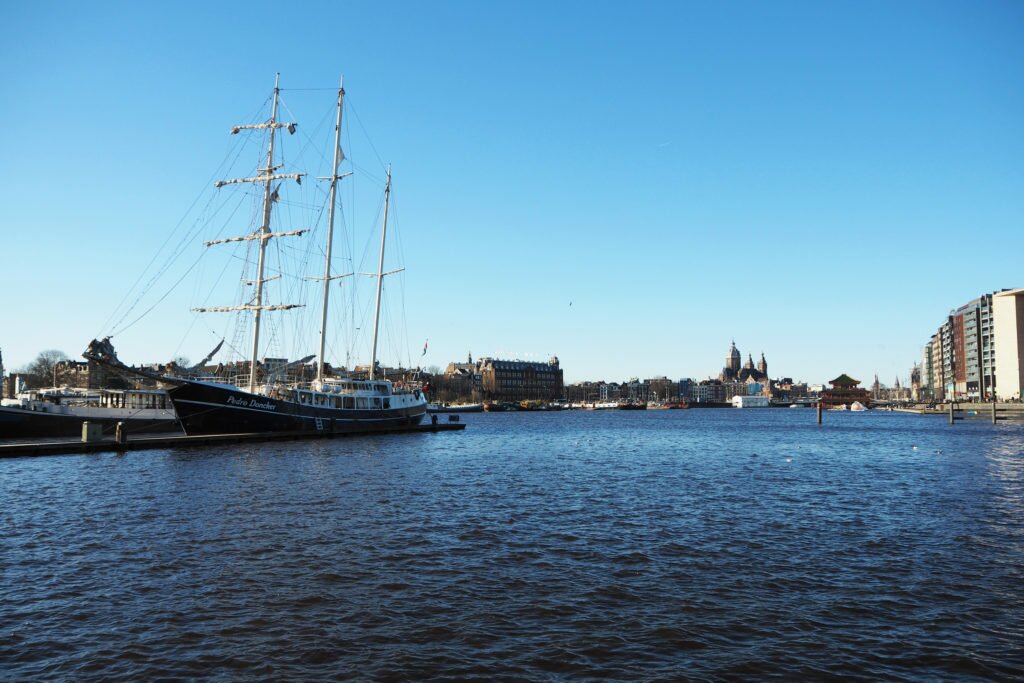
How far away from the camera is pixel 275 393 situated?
6141 centimetres

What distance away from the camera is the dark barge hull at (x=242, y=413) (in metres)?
51.5

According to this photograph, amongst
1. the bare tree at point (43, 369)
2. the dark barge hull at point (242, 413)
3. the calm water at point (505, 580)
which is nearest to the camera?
the calm water at point (505, 580)

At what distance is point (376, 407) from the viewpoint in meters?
71.4

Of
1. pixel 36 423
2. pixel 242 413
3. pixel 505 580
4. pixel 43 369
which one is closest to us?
pixel 505 580

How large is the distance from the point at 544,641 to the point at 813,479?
88.5 feet

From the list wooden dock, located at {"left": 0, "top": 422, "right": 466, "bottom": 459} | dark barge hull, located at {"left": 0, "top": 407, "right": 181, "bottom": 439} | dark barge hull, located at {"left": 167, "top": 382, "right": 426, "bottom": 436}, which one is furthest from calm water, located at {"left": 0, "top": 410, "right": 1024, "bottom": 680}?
dark barge hull, located at {"left": 0, "top": 407, "right": 181, "bottom": 439}

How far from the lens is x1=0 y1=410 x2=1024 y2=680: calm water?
1071 cm

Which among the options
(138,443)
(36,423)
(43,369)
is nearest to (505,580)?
(138,443)

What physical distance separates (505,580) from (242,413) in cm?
4493

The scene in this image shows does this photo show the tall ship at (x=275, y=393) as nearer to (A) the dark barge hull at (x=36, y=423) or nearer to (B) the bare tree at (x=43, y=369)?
(A) the dark barge hull at (x=36, y=423)

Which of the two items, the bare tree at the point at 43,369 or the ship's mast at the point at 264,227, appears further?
the bare tree at the point at 43,369

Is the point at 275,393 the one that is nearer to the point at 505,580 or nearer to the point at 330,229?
the point at 330,229

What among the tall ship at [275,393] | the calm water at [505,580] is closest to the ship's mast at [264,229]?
the tall ship at [275,393]

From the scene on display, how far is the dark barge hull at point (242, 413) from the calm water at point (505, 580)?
793 inches
